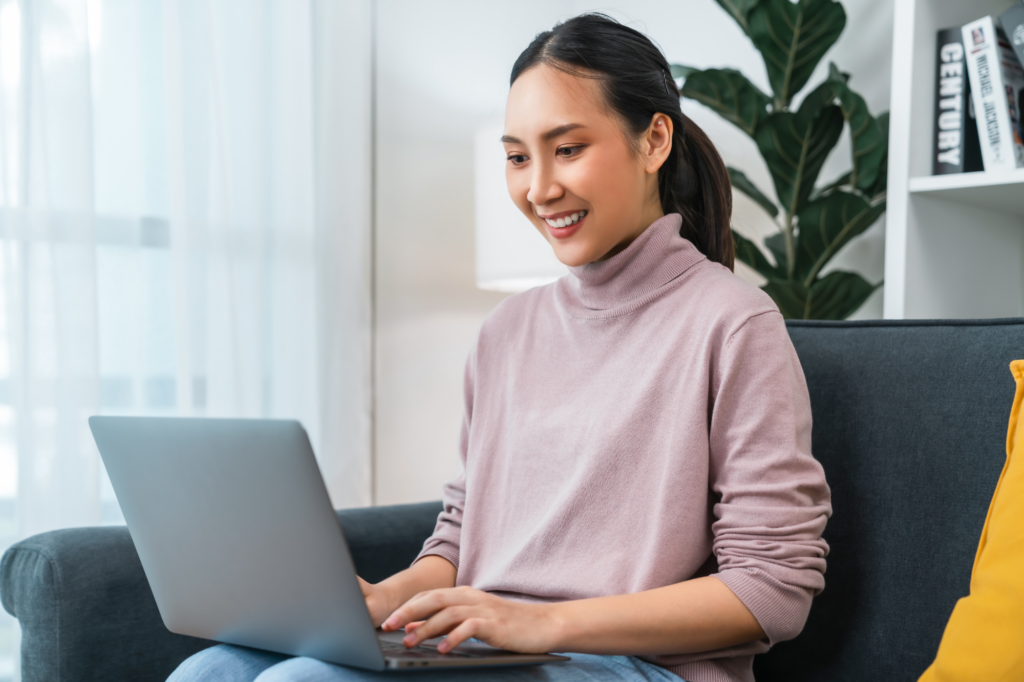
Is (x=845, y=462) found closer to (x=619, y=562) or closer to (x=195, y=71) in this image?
(x=619, y=562)

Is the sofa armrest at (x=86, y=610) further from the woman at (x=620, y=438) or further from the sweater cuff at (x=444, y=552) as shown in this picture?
the sweater cuff at (x=444, y=552)

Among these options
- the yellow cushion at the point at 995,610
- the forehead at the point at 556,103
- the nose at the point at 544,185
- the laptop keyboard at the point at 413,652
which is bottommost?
the laptop keyboard at the point at 413,652

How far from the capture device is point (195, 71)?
148 cm

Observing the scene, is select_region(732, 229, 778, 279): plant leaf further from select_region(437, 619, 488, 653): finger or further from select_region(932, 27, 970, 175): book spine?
select_region(437, 619, 488, 653): finger

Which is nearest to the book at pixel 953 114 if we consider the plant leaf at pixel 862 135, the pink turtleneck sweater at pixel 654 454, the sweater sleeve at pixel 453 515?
the plant leaf at pixel 862 135

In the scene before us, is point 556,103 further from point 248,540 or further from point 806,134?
point 806,134

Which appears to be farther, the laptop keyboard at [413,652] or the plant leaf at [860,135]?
the plant leaf at [860,135]

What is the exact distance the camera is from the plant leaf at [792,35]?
1.44 meters

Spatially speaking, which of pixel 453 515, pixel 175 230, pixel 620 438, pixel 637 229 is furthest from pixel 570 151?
pixel 175 230

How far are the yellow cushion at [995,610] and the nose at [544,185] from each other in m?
A: 0.50

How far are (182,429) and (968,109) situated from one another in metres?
1.23

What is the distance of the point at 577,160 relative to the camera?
0.89 metres

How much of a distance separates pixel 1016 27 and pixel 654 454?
0.91m

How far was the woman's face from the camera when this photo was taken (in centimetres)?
89
